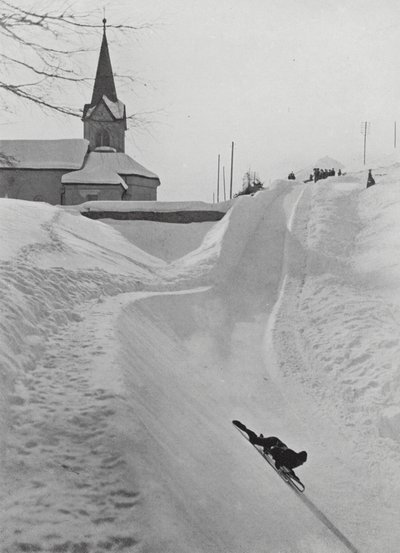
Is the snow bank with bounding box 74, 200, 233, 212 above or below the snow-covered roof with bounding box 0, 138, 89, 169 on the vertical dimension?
below

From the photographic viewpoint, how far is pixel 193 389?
8.22 meters

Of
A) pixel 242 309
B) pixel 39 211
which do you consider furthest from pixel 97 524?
pixel 39 211

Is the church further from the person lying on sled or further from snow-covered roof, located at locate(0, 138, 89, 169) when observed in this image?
the person lying on sled

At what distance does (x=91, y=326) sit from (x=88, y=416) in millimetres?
2966

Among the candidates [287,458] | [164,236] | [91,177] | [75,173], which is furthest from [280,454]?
[75,173]

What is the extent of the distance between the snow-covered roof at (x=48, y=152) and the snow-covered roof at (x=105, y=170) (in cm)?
96

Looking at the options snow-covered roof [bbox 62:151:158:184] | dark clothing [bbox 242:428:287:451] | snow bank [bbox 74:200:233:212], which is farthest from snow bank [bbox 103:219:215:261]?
snow-covered roof [bbox 62:151:158:184]

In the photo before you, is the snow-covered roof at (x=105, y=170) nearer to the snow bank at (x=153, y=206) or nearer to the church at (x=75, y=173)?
the church at (x=75, y=173)

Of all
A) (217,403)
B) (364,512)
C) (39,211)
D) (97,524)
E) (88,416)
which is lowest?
(364,512)

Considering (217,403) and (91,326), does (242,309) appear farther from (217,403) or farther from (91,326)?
(91,326)

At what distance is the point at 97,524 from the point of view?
3898mm

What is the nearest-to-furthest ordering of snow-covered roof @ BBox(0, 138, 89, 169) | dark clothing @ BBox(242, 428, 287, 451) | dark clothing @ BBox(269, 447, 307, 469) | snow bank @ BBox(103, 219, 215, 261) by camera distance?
dark clothing @ BBox(269, 447, 307, 469) → dark clothing @ BBox(242, 428, 287, 451) → snow bank @ BBox(103, 219, 215, 261) → snow-covered roof @ BBox(0, 138, 89, 169)

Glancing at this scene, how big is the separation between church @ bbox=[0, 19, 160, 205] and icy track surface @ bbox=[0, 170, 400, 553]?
70.7 feet

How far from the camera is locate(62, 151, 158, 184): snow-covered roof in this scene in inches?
1505
